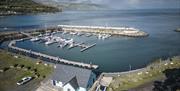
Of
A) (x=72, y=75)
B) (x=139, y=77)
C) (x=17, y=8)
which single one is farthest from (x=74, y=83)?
(x=17, y=8)

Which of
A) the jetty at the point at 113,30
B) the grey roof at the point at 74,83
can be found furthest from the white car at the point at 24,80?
the jetty at the point at 113,30

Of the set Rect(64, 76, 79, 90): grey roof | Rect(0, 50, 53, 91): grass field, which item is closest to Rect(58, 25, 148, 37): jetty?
Rect(0, 50, 53, 91): grass field

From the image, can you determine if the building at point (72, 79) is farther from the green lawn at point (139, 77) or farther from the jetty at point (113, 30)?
the jetty at point (113, 30)

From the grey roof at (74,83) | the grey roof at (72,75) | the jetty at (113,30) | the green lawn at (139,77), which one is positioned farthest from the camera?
the jetty at (113,30)

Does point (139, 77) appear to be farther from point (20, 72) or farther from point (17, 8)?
point (17, 8)

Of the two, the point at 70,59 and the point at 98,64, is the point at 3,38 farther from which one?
the point at 98,64

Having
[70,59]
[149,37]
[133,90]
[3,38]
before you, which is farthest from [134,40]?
[133,90]
